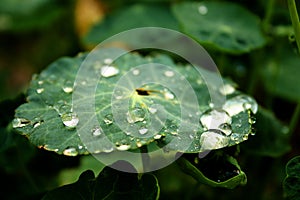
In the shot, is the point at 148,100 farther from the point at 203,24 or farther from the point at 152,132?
the point at 203,24

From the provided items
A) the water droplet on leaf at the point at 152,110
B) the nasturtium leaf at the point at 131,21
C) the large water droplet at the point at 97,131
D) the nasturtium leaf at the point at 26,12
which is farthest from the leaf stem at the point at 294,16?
the nasturtium leaf at the point at 26,12

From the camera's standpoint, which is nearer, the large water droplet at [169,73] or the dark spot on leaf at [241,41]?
the large water droplet at [169,73]

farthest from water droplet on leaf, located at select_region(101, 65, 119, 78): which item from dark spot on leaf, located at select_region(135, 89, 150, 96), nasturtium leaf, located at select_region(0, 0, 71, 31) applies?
nasturtium leaf, located at select_region(0, 0, 71, 31)

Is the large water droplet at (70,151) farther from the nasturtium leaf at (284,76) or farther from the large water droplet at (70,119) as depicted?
the nasturtium leaf at (284,76)

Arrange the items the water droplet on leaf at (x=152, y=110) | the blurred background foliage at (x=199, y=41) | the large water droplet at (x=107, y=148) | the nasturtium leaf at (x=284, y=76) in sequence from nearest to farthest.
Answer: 1. the large water droplet at (x=107, y=148)
2. the water droplet on leaf at (x=152, y=110)
3. the blurred background foliage at (x=199, y=41)
4. the nasturtium leaf at (x=284, y=76)

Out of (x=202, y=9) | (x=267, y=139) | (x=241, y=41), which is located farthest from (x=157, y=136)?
(x=202, y=9)

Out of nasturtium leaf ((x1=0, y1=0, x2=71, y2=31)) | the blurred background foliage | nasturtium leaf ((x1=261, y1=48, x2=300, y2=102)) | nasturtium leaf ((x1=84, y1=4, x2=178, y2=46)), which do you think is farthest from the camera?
nasturtium leaf ((x1=0, y1=0, x2=71, y2=31))

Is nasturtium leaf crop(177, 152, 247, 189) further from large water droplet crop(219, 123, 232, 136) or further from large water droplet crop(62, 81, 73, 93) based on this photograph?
large water droplet crop(62, 81, 73, 93)
